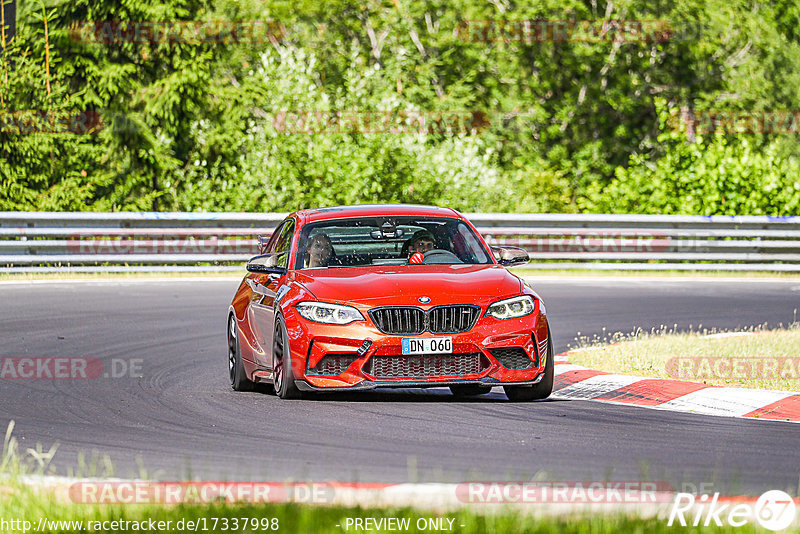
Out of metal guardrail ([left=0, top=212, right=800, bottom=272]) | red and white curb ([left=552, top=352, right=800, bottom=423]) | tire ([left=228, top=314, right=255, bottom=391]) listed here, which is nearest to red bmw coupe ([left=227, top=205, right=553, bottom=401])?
tire ([left=228, top=314, right=255, bottom=391])

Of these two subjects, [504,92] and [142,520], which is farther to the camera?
[504,92]

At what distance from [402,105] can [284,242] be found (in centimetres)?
2815

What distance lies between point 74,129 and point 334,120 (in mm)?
7063

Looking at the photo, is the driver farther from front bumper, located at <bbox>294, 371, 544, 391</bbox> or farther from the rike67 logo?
the rike67 logo

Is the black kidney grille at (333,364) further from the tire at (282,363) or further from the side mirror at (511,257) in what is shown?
the side mirror at (511,257)

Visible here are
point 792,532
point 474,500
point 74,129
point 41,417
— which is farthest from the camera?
point 74,129

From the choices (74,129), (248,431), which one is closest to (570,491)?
(248,431)

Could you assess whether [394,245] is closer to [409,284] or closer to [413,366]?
[409,284]

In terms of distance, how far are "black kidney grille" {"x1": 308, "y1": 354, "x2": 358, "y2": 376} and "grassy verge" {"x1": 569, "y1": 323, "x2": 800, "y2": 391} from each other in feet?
10.1

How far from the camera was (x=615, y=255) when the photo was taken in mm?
25203

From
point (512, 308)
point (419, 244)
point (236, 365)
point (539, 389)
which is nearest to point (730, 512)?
point (512, 308)

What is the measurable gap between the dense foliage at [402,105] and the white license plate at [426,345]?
19394mm

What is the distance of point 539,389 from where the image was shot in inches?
399

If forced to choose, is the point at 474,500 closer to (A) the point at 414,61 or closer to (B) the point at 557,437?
(B) the point at 557,437
